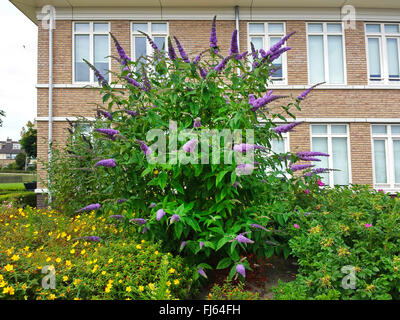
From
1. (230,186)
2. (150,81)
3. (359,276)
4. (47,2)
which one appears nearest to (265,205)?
(230,186)

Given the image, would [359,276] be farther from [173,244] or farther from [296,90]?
[296,90]

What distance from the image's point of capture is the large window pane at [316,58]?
423 inches

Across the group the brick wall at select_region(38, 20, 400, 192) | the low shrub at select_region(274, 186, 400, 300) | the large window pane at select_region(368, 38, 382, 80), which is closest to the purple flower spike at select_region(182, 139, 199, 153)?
the low shrub at select_region(274, 186, 400, 300)

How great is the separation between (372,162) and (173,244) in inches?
371

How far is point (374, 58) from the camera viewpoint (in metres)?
10.8

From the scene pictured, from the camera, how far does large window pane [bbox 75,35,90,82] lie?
10.4 metres

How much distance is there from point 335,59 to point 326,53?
0.43 metres

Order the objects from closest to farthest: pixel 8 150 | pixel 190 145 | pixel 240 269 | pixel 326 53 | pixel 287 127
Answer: pixel 190 145
pixel 240 269
pixel 287 127
pixel 326 53
pixel 8 150

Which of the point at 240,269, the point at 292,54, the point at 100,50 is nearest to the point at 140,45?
the point at 100,50

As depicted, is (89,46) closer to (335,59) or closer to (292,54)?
(292,54)

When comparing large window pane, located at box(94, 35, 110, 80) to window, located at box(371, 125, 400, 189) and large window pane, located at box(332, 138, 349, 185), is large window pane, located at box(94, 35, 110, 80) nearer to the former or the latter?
large window pane, located at box(332, 138, 349, 185)

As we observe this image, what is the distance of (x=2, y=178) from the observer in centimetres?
2147

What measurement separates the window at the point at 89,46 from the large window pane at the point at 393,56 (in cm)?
1026

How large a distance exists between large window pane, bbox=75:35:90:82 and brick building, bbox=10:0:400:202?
3cm
